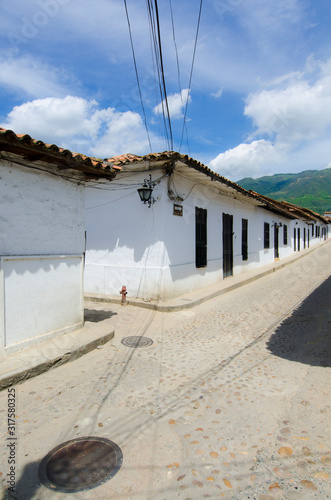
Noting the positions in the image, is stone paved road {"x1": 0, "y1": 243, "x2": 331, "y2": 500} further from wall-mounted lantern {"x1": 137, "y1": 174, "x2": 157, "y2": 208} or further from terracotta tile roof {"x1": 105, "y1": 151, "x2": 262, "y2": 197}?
terracotta tile roof {"x1": 105, "y1": 151, "x2": 262, "y2": 197}

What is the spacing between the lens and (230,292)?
31.0 feet

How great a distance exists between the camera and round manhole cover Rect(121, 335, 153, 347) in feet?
16.0

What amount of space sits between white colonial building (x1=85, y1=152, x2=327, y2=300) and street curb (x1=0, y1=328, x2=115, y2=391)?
9.31 feet

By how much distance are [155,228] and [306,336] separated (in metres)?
4.17

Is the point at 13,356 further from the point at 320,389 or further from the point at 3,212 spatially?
the point at 320,389

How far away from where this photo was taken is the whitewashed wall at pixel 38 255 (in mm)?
3756

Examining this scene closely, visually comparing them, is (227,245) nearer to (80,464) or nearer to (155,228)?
(155,228)

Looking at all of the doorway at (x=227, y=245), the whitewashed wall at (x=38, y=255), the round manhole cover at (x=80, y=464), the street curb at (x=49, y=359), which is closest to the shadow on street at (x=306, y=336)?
the street curb at (x=49, y=359)

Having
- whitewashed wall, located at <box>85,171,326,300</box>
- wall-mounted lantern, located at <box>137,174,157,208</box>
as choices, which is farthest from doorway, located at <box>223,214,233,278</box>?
wall-mounted lantern, located at <box>137,174,157,208</box>

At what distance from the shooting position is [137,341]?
5.05 meters

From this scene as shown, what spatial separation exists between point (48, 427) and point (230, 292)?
7556 mm

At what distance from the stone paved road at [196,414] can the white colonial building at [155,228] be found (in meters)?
2.39

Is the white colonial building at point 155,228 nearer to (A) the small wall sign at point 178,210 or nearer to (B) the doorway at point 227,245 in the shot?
(A) the small wall sign at point 178,210

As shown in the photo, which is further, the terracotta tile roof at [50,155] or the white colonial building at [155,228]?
the white colonial building at [155,228]
